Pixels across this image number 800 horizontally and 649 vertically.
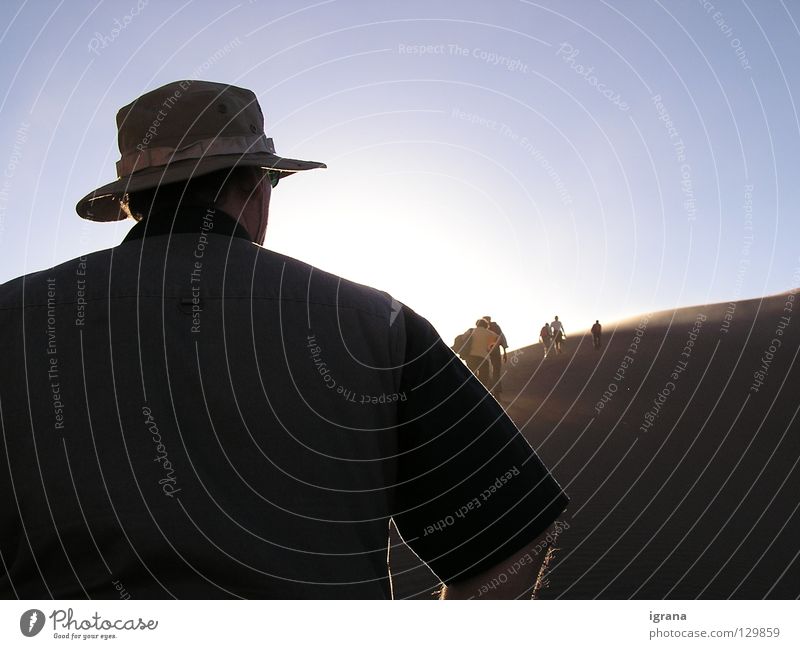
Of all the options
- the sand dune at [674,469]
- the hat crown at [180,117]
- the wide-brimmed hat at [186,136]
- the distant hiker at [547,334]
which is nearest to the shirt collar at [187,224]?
the wide-brimmed hat at [186,136]

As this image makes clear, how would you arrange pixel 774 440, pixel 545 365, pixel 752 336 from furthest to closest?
pixel 545 365
pixel 752 336
pixel 774 440

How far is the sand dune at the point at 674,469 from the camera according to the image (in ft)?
20.0

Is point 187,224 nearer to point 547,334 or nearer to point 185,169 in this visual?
point 185,169

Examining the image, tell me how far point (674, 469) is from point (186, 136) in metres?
11.2

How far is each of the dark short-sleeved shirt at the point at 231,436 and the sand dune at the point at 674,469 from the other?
257cm

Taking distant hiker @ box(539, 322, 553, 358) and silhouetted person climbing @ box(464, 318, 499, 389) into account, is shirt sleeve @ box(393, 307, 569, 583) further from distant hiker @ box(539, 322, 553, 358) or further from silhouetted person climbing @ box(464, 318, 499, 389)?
distant hiker @ box(539, 322, 553, 358)

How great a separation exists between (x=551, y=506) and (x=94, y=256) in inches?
43.7

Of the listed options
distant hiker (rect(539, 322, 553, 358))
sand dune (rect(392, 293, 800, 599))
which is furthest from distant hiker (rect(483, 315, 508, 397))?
distant hiker (rect(539, 322, 553, 358))

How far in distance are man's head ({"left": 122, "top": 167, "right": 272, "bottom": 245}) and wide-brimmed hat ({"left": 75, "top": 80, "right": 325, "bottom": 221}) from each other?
27 mm

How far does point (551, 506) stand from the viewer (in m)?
1.81

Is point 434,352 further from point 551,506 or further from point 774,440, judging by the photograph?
point 774,440

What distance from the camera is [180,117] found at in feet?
6.89

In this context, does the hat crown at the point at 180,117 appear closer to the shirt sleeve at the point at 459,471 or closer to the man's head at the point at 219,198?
the man's head at the point at 219,198
